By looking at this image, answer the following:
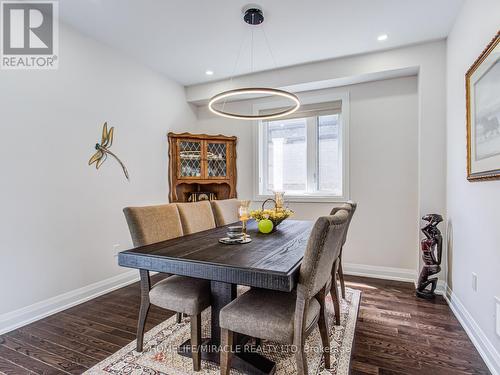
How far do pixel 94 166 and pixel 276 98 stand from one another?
2.56 m

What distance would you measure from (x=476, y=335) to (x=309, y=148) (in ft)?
8.68

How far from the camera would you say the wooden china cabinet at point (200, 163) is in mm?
4059

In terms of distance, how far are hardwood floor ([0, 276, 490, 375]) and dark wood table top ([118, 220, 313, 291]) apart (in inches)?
33.0

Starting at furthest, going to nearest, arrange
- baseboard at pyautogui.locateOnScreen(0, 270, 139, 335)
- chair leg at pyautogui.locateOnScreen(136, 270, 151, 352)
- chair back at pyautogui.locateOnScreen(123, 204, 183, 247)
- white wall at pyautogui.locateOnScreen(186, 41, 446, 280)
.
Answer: white wall at pyautogui.locateOnScreen(186, 41, 446, 280)
baseboard at pyautogui.locateOnScreen(0, 270, 139, 335)
chair back at pyautogui.locateOnScreen(123, 204, 183, 247)
chair leg at pyautogui.locateOnScreen(136, 270, 151, 352)

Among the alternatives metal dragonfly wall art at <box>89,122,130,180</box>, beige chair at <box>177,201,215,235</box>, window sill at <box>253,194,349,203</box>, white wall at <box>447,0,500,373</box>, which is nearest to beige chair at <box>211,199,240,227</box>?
beige chair at <box>177,201,215,235</box>

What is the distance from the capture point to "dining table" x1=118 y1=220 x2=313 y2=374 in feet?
4.49

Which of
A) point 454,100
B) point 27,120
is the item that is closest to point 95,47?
point 27,120

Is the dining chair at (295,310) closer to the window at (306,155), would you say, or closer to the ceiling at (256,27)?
the ceiling at (256,27)

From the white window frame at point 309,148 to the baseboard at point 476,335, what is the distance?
1562 millimetres

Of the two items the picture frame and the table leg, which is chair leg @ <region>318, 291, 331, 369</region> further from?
the picture frame

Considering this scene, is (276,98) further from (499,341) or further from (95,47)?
(499,341)

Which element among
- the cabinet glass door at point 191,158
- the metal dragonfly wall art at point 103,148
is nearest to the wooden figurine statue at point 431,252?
the cabinet glass door at point 191,158

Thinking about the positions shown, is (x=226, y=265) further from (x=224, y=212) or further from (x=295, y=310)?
(x=224, y=212)

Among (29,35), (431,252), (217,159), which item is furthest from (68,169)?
(431,252)
